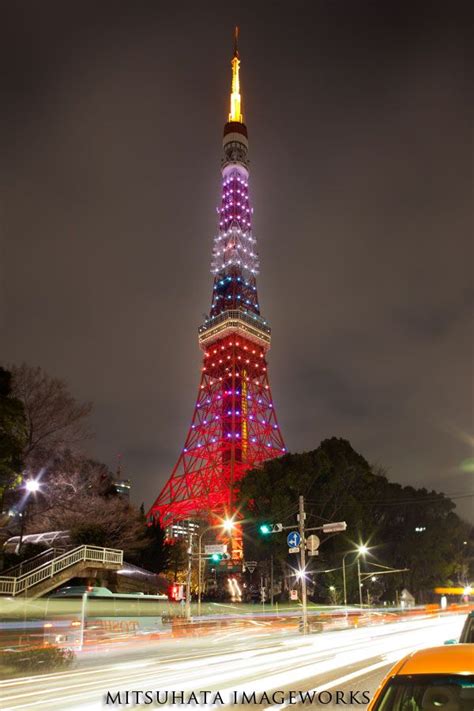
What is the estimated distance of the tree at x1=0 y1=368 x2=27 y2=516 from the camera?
23812 mm

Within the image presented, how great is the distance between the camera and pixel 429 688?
3.73m

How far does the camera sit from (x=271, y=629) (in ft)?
102

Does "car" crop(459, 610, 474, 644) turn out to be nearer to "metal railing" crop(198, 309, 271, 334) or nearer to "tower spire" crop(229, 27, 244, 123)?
"metal railing" crop(198, 309, 271, 334)

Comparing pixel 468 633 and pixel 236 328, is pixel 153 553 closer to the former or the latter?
pixel 468 633

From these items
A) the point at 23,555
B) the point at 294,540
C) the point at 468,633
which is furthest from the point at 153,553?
the point at 468,633

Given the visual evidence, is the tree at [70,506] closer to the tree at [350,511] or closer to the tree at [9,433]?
the tree at [9,433]

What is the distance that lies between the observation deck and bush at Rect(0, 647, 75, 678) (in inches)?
3223

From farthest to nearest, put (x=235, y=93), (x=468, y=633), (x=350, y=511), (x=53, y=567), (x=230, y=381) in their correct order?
(x=235, y=93), (x=230, y=381), (x=350, y=511), (x=53, y=567), (x=468, y=633)

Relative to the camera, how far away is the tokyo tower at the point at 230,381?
265ft

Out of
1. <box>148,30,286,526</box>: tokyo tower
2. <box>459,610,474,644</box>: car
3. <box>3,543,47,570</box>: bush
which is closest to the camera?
<box>459,610,474,644</box>: car

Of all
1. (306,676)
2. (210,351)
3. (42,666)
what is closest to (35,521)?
(42,666)

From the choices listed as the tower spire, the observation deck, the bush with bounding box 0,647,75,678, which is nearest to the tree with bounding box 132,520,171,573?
the bush with bounding box 0,647,75,678

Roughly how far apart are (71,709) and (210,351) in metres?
92.2

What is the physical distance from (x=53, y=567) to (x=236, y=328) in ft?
234
